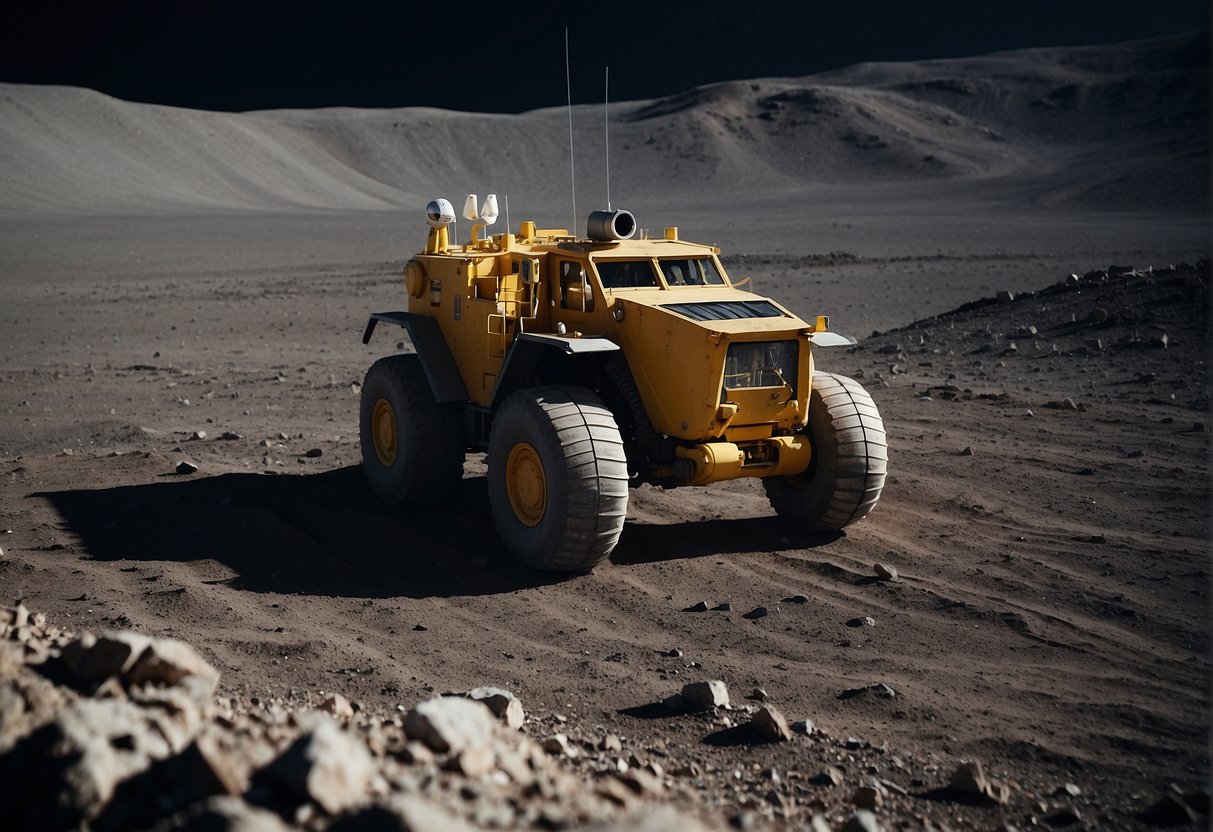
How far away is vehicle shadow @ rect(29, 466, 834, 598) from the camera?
9516 mm

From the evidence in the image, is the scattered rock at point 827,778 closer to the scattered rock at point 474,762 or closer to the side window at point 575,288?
the scattered rock at point 474,762

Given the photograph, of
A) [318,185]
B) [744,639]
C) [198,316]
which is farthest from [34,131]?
[744,639]

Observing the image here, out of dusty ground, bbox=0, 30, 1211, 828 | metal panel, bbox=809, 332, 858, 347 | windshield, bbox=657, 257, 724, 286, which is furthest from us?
windshield, bbox=657, 257, 724, 286

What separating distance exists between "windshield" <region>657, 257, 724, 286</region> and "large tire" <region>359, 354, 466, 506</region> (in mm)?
2243

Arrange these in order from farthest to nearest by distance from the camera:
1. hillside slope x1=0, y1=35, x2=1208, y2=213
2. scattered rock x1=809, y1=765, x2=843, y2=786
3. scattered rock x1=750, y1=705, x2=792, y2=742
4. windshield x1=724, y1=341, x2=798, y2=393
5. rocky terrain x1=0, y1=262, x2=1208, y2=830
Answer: hillside slope x1=0, y1=35, x2=1208, y2=213, windshield x1=724, y1=341, x2=798, y2=393, scattered rock x1=750, y1=705, x2=792, y2=742, scattered rock x1=809, y1=765, x2=843, y2=786, rocky terrain x1=0, y1=262, x2=1208, y2=830

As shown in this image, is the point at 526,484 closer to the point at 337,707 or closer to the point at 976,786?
the point at 337,707

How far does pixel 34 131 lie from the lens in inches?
2672

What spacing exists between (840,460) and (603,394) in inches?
76.9

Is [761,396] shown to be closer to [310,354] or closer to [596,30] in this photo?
[310,354]

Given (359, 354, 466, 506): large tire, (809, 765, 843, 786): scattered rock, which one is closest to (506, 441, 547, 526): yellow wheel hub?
(359, 354, 466, 506): large tire

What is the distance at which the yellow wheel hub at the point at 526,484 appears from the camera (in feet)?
31.1

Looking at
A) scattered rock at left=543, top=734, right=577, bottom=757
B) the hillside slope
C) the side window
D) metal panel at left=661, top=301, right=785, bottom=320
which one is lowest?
scattered rock at left=543, top=734, right=577, bottom=757

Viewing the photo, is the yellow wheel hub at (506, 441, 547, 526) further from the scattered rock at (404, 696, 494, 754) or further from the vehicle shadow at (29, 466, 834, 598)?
the scattered rock at (404, 696, 494, 754)

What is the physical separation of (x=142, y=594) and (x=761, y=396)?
457cm
